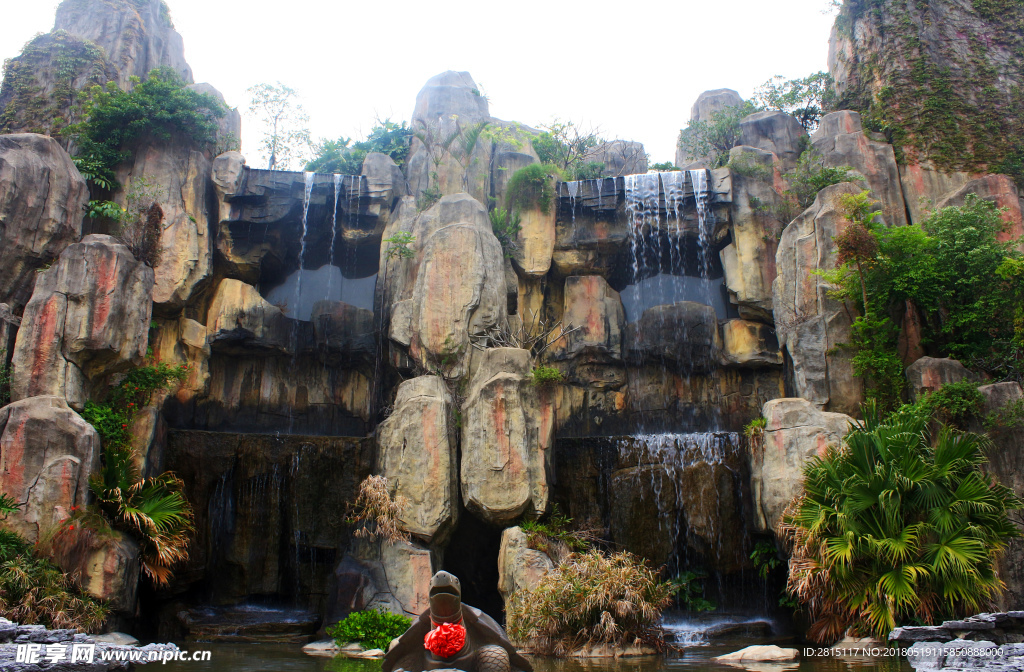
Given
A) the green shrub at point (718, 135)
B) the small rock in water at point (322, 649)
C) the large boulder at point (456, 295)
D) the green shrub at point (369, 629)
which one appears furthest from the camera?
the green shrub at point (718, 135)

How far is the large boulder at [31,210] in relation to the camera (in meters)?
14.7

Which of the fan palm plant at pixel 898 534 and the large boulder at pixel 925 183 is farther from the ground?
the large boulder at pixel 925 183

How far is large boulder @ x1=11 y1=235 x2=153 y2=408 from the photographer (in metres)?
13.6

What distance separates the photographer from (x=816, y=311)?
16750 millimetres

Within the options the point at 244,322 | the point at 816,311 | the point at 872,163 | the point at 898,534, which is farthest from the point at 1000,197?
the point at 244,322

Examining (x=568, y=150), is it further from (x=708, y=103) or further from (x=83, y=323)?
(x=83, y=323)

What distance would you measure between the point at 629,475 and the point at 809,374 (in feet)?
16.3

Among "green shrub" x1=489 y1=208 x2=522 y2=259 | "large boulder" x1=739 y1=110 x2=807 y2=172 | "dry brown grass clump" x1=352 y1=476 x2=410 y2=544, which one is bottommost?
"dry brown grass clump" x1=352 y1=476 x2=410 y2=544

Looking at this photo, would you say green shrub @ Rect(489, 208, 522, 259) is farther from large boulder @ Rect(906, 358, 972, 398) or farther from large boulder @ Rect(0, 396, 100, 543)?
large boulder @ Rect(0, 396, 100, 543)

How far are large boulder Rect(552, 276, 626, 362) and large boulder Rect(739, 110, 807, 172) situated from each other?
6.94m

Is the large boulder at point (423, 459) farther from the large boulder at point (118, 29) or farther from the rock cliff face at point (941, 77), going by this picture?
the rock cliff face at point (941, 77)

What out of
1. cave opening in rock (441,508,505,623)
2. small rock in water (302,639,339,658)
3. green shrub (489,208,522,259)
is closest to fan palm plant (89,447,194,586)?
small rock in water (302,639,339,658)

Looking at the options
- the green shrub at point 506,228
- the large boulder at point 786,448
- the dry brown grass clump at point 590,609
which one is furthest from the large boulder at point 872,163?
the dry brown grass clump at point 590,609

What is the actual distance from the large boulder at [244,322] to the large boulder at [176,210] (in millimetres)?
788
